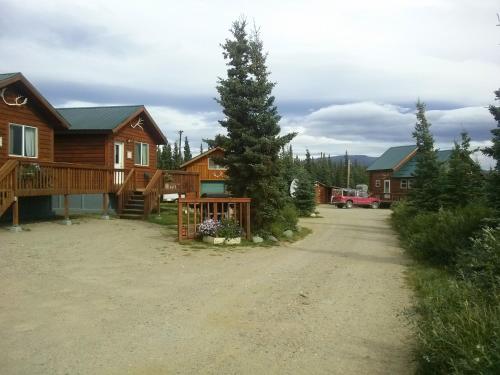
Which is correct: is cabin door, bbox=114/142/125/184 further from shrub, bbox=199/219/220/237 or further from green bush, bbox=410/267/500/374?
green bush, bbox=410/267/500/374

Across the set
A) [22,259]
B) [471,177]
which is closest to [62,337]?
[22,259]

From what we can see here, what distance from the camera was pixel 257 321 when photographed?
614 cm

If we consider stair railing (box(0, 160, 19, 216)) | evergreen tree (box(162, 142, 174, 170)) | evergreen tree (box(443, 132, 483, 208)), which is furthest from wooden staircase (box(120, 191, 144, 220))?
evergreen tree (box(162, 142, 174, 170))

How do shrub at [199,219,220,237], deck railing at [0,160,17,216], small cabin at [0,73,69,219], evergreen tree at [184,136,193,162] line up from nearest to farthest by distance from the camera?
1. deck railing at [0,160,17,216]
2. shrub at [199,219,220,237]
3. small cabin at [0,73,69,219]
4. evergreen tree at [184,136,193,162]

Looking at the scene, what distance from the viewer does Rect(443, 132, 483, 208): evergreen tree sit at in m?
17.4

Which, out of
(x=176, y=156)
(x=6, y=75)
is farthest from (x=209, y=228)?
(x=176, y=156)

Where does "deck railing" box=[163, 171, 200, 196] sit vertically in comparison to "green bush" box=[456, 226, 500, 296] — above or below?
above

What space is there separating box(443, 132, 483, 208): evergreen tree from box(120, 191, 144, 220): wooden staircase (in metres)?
12.2

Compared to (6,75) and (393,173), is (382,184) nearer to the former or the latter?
(393,173)

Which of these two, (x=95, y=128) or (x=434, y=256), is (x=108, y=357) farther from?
(x=95, y=128)

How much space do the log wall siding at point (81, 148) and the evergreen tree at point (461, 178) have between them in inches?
579

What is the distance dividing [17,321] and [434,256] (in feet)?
30.1

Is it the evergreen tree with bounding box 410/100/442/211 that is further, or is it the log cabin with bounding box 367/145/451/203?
the log cabin with bounding box 367/145/451/203

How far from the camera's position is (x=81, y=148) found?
71.3ft
